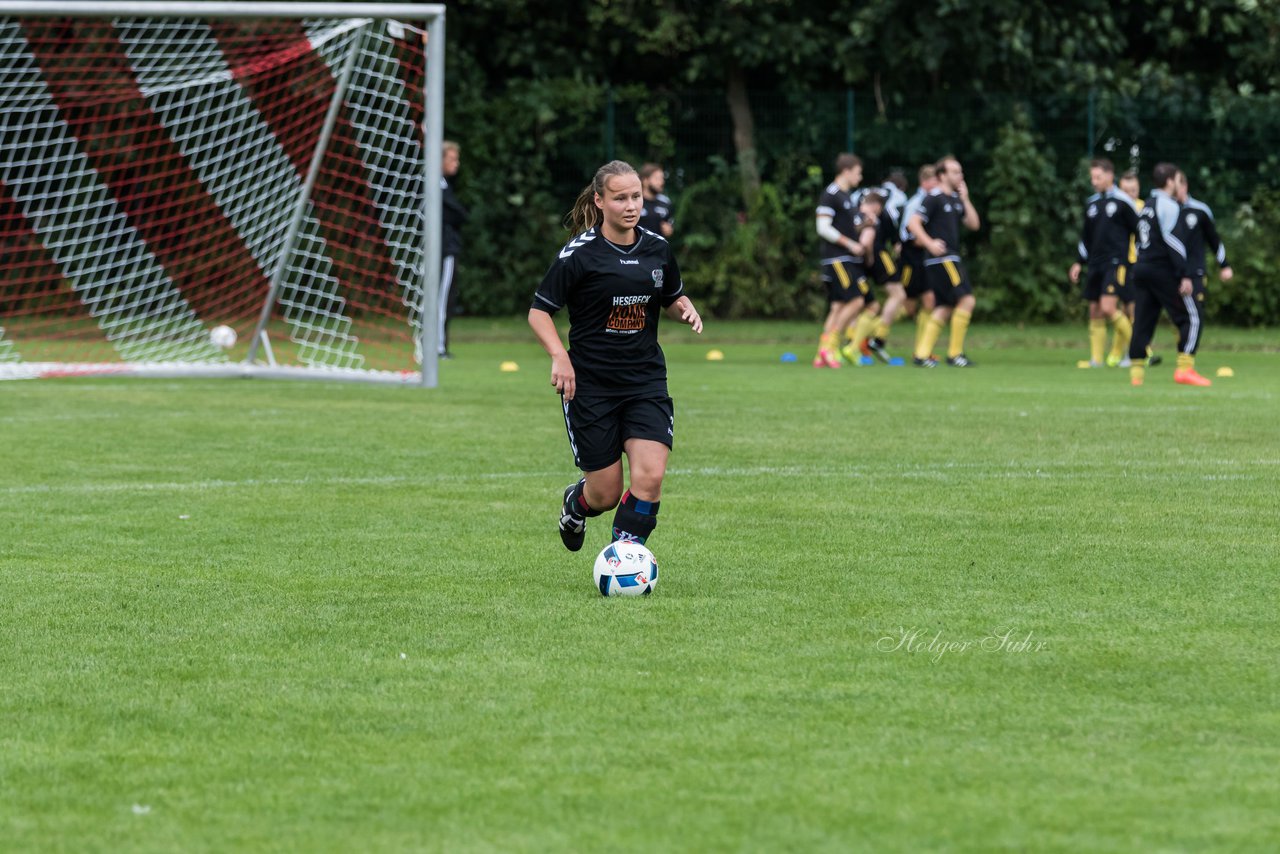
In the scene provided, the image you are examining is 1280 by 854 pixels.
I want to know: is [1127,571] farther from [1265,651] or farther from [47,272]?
[47,272]

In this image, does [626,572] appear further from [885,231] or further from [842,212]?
[885,231]

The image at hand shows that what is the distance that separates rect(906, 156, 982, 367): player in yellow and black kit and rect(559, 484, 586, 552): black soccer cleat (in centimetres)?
1190

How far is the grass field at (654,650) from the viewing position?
13.6 feet

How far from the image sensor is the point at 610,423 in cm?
712

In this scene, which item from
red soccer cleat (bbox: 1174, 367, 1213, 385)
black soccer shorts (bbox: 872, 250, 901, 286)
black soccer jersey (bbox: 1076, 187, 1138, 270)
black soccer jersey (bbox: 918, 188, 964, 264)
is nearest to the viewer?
red soccer cleat (bbox: 1174, 367, 1213, 385)

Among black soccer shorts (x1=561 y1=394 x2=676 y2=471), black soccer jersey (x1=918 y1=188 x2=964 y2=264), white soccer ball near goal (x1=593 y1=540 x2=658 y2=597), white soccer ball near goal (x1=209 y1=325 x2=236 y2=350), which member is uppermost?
black soccer shorts (x1=561 y1=394 x2=676 y2=471)

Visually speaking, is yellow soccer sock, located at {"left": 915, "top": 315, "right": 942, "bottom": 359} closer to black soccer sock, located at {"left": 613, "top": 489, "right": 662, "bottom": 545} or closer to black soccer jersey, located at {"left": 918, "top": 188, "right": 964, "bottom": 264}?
black soccer jersey, located at {"left": 918, "top": 188, "right": 964, "bottom": 264}

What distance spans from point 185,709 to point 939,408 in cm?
957

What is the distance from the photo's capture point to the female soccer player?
706 cm

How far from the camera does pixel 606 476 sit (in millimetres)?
7203

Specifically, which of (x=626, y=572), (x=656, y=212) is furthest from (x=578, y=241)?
(x=656, y=212)

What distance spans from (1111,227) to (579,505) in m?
12.8

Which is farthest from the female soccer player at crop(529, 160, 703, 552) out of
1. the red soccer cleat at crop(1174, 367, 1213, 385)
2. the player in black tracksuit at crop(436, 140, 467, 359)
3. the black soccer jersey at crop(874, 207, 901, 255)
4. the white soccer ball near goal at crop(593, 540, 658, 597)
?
the black soccer jersey at crop(874, 207, 901, 255)

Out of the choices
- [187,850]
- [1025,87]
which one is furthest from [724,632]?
[1025,87]
